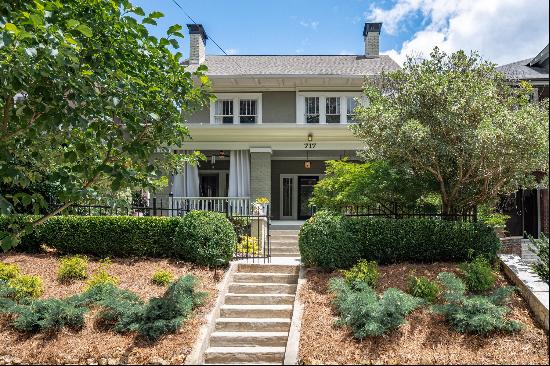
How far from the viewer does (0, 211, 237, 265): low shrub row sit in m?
9.80

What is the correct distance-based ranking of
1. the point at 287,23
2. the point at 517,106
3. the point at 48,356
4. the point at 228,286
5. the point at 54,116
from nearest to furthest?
the point at 54,116
the point at 48,356
the point at 228,286
the point at 517,106
the point at 287,23

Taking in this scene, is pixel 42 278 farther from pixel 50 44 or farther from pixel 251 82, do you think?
pixel 251 82

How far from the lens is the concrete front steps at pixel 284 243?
12227 millimetres

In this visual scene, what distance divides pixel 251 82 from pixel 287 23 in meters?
7.51

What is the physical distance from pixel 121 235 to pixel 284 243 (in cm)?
473

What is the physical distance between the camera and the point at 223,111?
1792cm

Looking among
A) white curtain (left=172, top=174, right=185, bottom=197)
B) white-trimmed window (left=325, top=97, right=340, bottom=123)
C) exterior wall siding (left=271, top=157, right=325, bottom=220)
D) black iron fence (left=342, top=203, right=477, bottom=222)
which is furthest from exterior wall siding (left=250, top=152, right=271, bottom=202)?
black iron fence (left=342, top=203, right=477, bottom=222)

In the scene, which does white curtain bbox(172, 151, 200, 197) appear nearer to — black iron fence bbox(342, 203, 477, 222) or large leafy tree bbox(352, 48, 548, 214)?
black iron fence bbox(342, 203, 477, 222)

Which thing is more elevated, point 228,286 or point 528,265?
point 528,265

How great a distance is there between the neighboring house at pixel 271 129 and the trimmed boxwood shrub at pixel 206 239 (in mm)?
5902

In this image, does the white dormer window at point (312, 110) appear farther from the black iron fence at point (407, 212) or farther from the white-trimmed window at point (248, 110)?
the black iron fence at point (407, 212)

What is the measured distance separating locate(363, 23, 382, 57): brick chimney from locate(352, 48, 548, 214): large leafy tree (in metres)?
11.5

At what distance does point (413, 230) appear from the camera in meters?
9.15

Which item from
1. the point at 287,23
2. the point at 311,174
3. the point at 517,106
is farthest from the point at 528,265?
the point at 311,174
